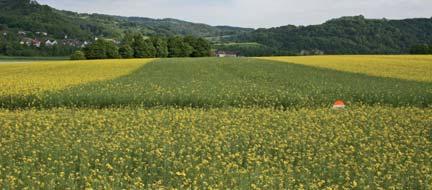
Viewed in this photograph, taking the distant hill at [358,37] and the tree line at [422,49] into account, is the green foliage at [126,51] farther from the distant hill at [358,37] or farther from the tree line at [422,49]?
the tree line at [422,49]

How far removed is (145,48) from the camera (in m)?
93.4

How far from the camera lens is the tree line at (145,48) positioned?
88812 millimetres

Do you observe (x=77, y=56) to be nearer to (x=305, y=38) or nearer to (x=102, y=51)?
(x=102, y=51)

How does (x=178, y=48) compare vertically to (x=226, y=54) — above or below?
above

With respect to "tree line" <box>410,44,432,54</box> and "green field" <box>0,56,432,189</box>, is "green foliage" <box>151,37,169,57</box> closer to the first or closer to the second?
"tree line" <box>410,44,432,54</box>

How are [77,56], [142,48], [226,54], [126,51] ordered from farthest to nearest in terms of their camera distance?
[226,54], [142,48], [126,51], [77,56]

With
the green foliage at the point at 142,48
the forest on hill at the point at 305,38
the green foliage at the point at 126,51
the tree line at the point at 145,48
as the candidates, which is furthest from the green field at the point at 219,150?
the green foliage at the point at 142,48

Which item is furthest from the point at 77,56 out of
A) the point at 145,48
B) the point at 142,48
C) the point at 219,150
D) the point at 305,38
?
the point at 219,150

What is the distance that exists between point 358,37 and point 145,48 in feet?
152

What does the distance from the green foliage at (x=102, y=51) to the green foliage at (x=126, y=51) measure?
4.71 feet

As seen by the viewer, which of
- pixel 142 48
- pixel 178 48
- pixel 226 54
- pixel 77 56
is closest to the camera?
pixel 77 56

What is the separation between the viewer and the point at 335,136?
1166cm

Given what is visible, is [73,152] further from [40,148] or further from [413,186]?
[413,186]

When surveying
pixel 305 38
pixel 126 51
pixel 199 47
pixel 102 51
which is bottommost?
pixel 126 51
